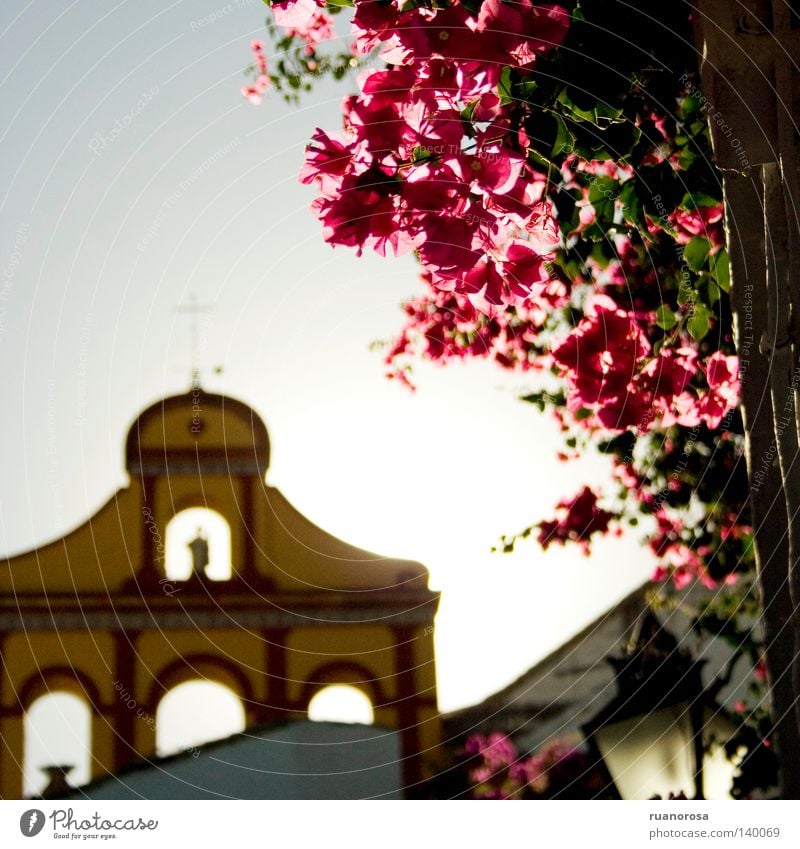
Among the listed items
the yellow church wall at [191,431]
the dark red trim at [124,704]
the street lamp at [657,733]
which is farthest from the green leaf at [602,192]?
the yellow church wall at [191,431]

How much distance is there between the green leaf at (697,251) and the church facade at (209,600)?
3320 mm

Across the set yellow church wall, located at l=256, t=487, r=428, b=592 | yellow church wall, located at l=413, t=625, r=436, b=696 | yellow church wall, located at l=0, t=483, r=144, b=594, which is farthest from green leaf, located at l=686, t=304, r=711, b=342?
yellow church wall, located at l=0, t=483, r=144, b=594

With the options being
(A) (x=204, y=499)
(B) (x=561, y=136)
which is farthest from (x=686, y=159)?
(A) (x=204, y=499)

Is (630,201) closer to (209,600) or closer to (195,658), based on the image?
(209,600)

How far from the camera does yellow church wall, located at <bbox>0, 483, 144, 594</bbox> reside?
490 cm

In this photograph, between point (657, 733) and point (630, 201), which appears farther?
point (657, 733)

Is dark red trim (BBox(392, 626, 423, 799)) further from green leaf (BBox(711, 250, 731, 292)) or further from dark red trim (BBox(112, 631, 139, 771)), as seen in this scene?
green leaf (BBox(711, 250, 731, 292))

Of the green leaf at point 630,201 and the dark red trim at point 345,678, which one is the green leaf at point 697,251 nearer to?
the green leaf at point 630,201

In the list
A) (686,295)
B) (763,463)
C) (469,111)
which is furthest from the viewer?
(686,295)

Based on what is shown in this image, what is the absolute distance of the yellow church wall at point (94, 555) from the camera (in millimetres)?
4898

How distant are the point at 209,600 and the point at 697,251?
3634 mm

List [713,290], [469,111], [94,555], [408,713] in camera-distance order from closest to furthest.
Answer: [469,111] < [713,290] < [408,713] < [94,555]

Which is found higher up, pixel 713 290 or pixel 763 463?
pixel 713 290

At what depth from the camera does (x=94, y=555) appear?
5.16 meters
